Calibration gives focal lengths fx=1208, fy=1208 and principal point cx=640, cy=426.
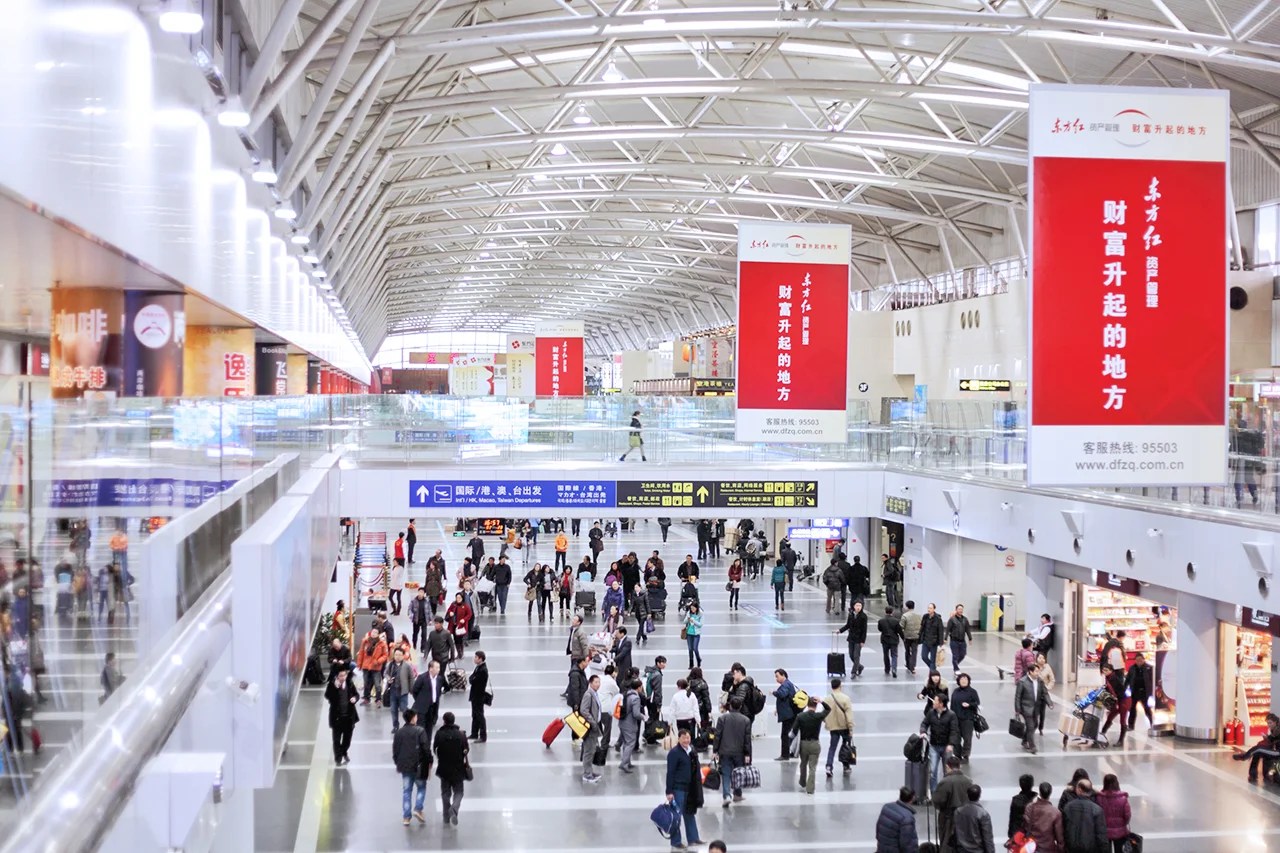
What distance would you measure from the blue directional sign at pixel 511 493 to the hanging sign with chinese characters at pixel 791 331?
8.24 m

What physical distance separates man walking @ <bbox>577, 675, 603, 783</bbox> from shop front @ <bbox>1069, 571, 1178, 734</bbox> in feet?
27.2

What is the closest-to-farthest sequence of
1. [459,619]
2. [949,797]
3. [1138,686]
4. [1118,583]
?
[949,797] → [1138,686] → [1118,583] → [459,619]

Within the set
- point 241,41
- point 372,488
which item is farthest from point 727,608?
point 241,41

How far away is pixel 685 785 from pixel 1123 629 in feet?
34.3

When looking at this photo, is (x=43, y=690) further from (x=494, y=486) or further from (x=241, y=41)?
(x=494, y=486)

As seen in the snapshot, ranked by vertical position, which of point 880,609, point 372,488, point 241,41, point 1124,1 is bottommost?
point 880,609

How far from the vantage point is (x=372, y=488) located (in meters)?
25.3

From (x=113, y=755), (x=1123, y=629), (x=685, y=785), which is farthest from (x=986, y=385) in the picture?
(x=113, y=755)

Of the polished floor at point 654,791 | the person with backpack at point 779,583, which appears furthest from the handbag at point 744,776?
the person with backpack at point 779,583

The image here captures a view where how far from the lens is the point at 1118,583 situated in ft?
59.5

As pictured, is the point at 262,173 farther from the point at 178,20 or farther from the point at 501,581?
the point at 501,581

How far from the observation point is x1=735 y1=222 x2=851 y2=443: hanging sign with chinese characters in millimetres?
17844

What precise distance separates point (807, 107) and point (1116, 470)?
26.2 m

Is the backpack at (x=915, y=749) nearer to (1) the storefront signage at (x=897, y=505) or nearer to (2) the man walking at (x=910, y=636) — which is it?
(2) the man walking at (x=910, y=636)
